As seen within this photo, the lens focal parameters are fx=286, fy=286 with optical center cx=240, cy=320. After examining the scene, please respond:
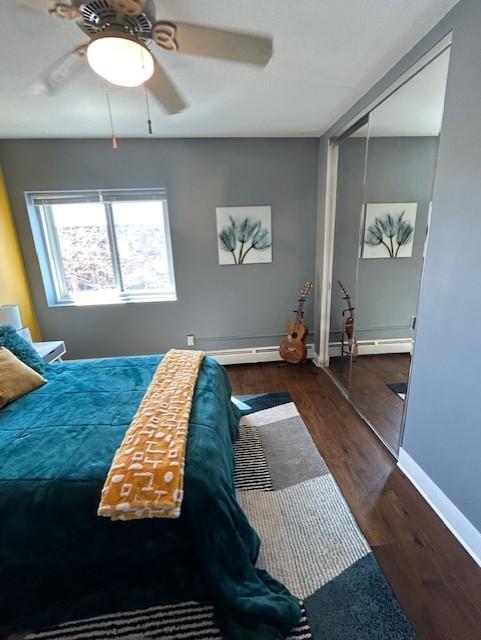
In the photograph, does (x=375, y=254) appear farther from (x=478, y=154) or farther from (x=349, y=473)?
(x=349, y=473)

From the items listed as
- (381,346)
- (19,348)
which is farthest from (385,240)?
(19,348)

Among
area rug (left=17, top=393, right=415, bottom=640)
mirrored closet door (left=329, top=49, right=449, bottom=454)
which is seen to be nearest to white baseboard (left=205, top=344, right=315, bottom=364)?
mirrored closet door (left=329, top=49, right=449, bottom=454)

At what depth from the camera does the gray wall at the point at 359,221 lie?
76.9 inches

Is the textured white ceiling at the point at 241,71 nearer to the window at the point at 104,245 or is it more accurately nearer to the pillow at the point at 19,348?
the window at the point at 104,245

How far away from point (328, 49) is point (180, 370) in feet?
6.58

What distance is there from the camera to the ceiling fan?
1.10m

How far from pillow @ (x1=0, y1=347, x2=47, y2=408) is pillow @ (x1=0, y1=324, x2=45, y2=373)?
9cm

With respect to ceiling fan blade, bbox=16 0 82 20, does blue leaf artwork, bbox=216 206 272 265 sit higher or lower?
lower

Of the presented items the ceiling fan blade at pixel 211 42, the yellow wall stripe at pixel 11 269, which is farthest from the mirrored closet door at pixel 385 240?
the yellow wall stripe at pixel 11 269

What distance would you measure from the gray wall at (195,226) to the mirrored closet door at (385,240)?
0.50 m

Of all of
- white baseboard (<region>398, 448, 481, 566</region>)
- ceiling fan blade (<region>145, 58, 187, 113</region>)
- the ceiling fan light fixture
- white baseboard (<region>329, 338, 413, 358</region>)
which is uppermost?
ceiling fan blade (<region>145, 58, 187, 113</region>)

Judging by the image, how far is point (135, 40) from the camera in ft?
3.67

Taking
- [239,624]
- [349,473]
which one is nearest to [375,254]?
[349,473]

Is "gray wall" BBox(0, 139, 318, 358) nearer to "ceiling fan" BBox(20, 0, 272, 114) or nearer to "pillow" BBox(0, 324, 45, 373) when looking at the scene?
"pillow" BBox(0, 324, 45, 373)
